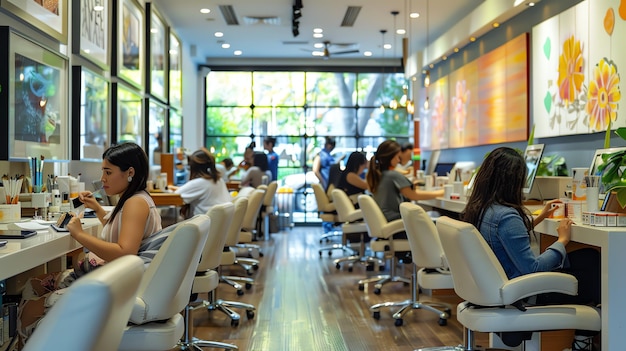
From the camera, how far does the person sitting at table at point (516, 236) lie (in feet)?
10.8

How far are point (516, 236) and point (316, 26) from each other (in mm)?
8111

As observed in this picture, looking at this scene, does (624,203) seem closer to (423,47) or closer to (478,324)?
(478,324)

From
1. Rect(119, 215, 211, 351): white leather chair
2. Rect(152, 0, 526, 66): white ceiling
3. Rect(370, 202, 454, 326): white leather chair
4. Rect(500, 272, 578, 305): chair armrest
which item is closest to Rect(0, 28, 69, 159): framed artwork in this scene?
Rect(119, 215, 211, 351): white leather chair

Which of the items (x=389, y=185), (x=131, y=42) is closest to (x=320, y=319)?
(x=389, y=185)

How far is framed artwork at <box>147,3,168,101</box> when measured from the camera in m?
8.80

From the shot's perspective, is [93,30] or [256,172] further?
[256,172]

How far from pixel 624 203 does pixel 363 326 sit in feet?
7.77

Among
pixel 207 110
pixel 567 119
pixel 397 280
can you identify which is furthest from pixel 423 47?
pixel 397 280

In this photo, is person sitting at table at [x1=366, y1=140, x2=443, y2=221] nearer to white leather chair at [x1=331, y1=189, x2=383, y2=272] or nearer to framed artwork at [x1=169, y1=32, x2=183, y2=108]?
white leather chair at [x1=331, y1=189, x2=383, y2=272]

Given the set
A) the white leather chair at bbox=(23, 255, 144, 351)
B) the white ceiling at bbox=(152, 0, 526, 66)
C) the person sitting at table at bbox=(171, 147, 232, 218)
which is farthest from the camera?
the white ceiling at bbox=(152, 0, 526, 66)

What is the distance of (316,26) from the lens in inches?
432

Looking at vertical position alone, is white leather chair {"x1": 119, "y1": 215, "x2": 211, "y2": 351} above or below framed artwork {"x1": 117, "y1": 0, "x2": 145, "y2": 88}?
below

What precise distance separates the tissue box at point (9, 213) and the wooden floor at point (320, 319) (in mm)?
1613

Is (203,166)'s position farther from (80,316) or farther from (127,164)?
(80,316)
